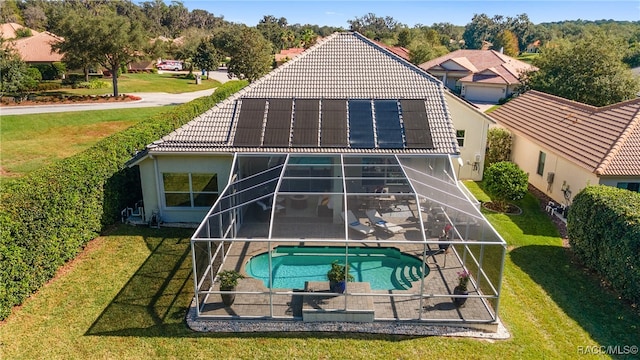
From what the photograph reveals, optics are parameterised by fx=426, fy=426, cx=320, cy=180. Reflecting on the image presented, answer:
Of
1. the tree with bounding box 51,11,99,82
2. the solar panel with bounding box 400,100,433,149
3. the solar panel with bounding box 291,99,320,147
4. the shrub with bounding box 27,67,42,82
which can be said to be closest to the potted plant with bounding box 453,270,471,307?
the solar panel with bounding box 400,100,433,149

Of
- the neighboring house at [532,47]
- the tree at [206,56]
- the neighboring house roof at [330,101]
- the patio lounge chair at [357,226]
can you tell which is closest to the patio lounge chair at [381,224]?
the patio lounge chair at [357,226]

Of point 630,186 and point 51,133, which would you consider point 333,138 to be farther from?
point 51,133

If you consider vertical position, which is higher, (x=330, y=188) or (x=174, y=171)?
(x=174, y=171)

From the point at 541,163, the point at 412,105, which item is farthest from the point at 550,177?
the point at 412,105

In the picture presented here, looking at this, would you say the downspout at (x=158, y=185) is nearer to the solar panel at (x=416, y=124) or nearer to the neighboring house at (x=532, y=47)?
the solar panel at (x=416, y=124)

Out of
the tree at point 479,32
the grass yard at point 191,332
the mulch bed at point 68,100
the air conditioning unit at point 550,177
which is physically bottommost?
the grass yard at point 191,332

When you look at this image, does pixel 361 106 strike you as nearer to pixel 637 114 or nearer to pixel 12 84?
pixel 637 114

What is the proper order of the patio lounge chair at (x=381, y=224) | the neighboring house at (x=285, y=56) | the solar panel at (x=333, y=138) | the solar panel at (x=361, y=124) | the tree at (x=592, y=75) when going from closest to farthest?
1. the patio lounge chair at (x=381, y=224)
2. the solar panel at (x=333, y=138)
3. the solar panel at (x=361, y=124)
4. the tree at (x=592, y=75)
5. the neighboring house at (x=285, y=56)
